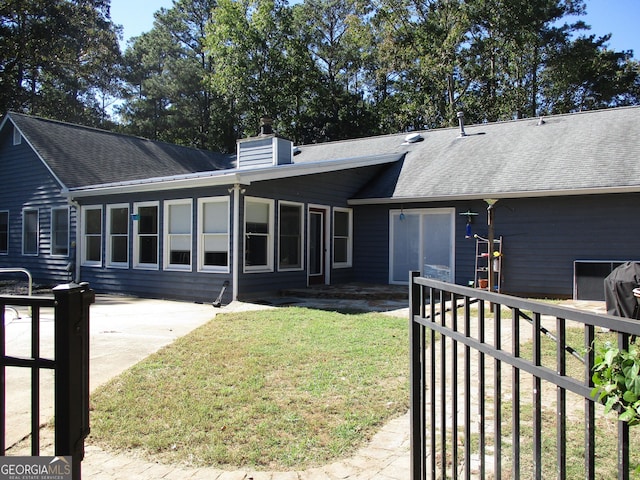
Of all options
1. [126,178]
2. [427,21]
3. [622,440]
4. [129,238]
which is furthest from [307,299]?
[427,21]

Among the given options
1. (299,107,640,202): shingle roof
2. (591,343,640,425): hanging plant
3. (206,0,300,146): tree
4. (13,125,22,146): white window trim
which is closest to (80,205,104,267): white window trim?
(13,125,22,146): white window trim

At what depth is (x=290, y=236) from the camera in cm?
1197

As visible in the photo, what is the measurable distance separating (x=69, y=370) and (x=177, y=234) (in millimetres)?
9666

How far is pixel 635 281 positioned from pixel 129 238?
1047 cm

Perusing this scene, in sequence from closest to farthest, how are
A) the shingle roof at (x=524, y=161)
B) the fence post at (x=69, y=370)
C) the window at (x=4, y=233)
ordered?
the fence post at (x=69, y=370)
the shingle roof at (x=524, y=161)
the window at (x=4, y=233)

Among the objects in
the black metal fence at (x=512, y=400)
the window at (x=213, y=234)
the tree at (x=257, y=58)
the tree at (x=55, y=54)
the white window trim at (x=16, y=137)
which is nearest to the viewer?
the black metal fence at (x=512, y=400)

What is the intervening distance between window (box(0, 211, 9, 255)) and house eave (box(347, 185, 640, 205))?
1101 centimetres

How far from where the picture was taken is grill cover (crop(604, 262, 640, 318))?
6.73 metres

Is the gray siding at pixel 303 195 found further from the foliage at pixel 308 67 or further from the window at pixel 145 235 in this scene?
the foliage at pixel 308 67

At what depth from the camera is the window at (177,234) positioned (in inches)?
444

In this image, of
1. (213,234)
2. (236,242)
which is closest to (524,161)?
(236,242)

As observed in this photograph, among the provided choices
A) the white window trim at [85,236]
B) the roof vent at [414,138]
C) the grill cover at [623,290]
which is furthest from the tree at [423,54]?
the grill cover at [623,290]

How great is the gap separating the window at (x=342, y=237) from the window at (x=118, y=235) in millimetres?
5245

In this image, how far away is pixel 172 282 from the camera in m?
11.5
